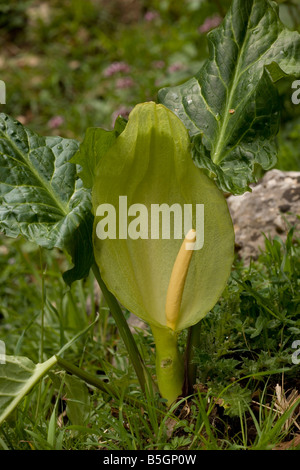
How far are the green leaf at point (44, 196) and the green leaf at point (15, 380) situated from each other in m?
0.18

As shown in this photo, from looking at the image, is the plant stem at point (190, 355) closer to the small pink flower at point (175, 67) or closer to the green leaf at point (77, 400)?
the green leaf at point (77, 400)

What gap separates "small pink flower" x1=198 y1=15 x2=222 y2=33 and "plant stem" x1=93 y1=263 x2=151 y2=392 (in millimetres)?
2223

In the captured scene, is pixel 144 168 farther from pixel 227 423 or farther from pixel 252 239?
pixel 252 239

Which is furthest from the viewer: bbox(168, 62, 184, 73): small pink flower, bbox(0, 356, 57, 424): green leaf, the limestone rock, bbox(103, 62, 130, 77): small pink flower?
bbox(103, 62, 130, 77): small pink flower

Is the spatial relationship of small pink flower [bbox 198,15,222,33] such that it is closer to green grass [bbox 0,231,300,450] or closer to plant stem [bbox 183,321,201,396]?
green grass [bbox 0,231,300,450]

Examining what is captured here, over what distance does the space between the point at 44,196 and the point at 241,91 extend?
1.56 ft

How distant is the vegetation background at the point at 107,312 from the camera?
1.15 metres

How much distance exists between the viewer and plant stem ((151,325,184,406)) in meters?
1.17

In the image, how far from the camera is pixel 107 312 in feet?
5.79

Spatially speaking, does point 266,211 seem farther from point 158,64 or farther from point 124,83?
point 158,64

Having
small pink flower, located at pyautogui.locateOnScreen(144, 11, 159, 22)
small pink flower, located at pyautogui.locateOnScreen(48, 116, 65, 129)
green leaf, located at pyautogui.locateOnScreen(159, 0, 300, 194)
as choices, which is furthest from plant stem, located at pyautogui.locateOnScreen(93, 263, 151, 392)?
small pink flower, located at pyautogui.locateOnScreen(144, 11, 159, 22)

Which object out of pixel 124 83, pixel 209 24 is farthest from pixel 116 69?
pixel 209 24
